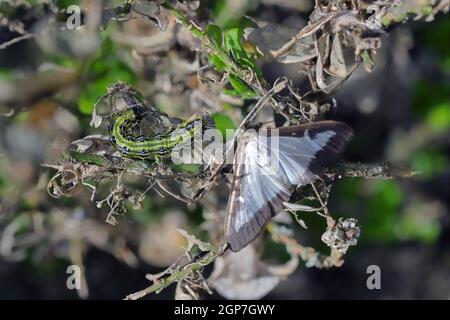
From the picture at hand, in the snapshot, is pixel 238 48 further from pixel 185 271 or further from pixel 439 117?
pixel 439 117

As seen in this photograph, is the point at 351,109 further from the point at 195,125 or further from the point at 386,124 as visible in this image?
the point at 195,125

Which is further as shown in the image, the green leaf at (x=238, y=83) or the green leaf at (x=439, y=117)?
the green leaf at (x=439, y=117)

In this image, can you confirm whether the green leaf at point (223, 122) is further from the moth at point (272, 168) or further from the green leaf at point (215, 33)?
the moth at point (272, 168)

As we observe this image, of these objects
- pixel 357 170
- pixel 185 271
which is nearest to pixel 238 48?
pixel 357 170

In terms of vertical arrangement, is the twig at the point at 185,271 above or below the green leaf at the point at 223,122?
below

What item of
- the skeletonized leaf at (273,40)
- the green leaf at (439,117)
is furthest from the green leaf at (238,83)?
the green leaf at (439,117)

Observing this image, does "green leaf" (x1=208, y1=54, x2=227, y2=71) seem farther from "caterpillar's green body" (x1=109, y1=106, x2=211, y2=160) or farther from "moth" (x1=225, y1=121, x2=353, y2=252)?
"moth" (x1=225, y1=121, x2=353, y2=252)

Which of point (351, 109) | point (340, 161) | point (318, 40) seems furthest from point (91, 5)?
point (351, 109)
